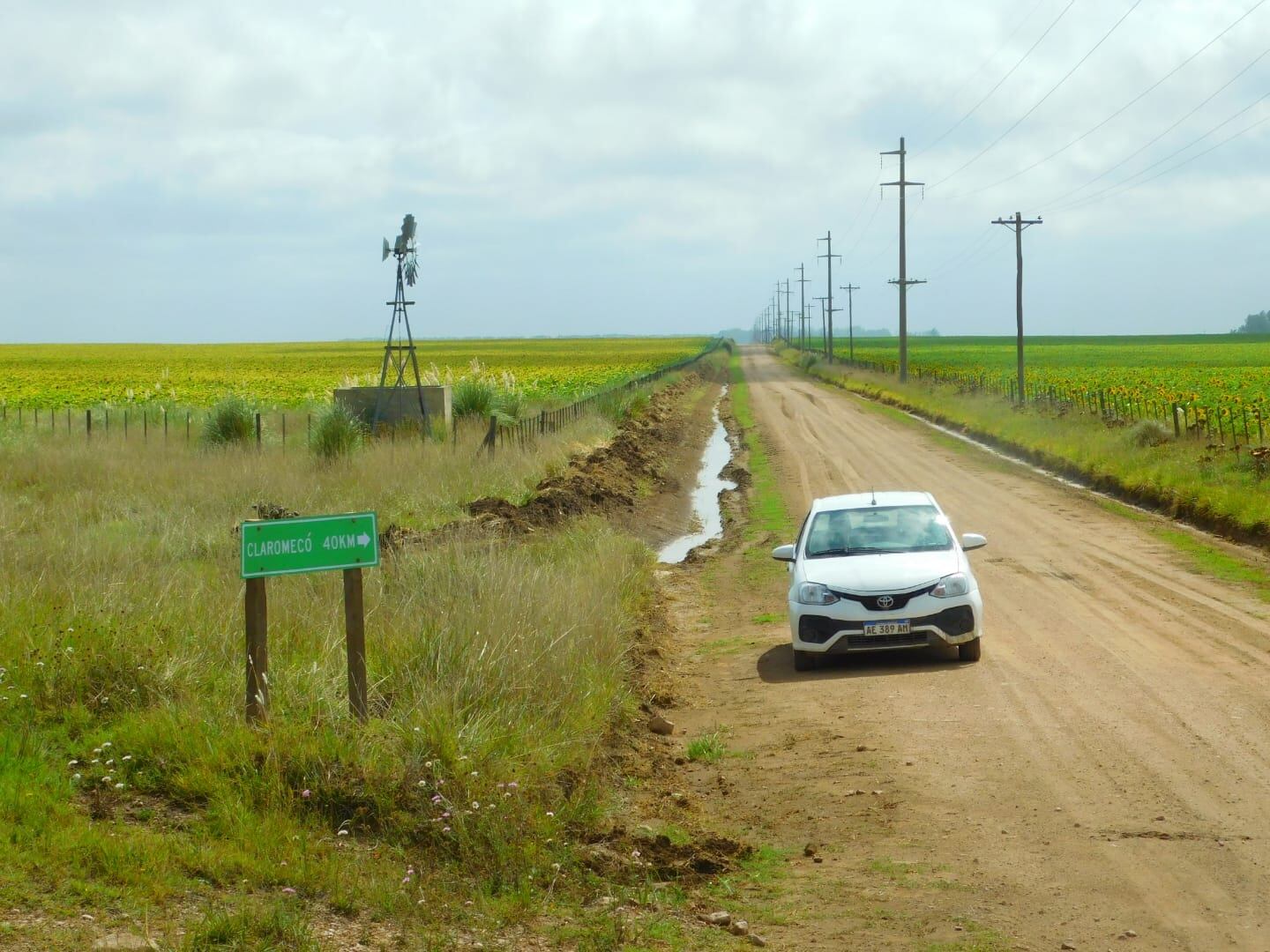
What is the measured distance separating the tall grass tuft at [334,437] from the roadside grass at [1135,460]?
15.1 meters

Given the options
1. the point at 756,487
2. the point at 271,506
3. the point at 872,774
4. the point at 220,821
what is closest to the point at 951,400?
the point at 756,487

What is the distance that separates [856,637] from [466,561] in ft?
11.8

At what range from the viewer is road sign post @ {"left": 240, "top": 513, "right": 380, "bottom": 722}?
7.59 metres

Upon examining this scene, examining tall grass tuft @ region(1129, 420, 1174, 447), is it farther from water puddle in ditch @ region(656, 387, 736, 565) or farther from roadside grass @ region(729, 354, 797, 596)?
water puddle in ditch @ region(656, 387, 736, 565)

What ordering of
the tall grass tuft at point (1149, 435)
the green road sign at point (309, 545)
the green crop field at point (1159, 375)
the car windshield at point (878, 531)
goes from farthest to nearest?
the green crop field at point (1159, 375)
the tall grass tuft at point (1149, 435)
the car windshield at point (878, 531)
the green road sign at point (309, 545)

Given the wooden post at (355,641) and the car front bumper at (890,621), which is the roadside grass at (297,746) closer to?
the wooden post at (355,641)

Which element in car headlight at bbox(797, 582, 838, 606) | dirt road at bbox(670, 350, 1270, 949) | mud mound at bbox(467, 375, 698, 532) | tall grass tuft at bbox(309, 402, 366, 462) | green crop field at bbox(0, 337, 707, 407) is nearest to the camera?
dirt road at bbox(670, 350, 1270, 949)

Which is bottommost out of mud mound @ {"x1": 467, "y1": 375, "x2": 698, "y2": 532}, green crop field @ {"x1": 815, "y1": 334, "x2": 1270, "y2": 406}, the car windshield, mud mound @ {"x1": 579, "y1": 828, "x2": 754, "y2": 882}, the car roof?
mud mound @ {"x1": 579, "y1": 828, "x2": 754, "y2": 882}

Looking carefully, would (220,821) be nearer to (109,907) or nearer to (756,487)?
(109,907)

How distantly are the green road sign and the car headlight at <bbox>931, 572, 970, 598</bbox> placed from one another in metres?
6.14

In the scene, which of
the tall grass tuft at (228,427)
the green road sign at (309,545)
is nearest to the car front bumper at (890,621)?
the green road sign at (309,545)

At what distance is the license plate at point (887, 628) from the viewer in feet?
40.3

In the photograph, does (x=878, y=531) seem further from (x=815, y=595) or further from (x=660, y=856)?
(x=660, y=856)

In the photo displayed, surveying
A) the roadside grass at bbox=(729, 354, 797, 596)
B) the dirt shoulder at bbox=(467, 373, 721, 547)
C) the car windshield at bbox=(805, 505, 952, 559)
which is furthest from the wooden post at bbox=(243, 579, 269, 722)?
the roadside grass at bbox=(729, 354, 797, 596)
